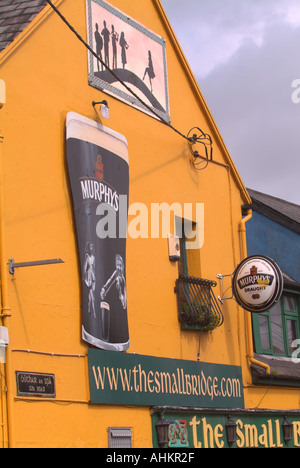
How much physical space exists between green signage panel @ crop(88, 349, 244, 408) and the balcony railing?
72cm

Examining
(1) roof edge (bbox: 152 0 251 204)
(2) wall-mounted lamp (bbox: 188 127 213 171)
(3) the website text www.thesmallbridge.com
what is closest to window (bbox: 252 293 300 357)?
(3) the website text www.thesmallbridge.com

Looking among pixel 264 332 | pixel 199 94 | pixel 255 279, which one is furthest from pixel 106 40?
pixel 264 332

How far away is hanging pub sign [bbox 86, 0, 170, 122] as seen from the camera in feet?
44.9

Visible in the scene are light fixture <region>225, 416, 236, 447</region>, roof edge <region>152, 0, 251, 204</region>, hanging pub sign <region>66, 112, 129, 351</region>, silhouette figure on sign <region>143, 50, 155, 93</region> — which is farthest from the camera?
roof edge <region>152, 0, 251, 204</region>

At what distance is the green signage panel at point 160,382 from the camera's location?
40.4ft

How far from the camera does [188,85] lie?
16.3m

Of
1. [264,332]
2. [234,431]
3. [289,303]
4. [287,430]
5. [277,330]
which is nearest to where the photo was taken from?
[234,431]

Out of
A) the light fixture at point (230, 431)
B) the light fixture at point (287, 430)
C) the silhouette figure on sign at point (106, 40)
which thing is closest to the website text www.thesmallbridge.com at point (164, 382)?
the light fixture at point (230, 431)

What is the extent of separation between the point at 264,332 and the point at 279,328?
71 centimetres

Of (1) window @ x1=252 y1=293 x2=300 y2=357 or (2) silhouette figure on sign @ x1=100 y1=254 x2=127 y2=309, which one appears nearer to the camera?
(2) silhouette figure on sign @ x1=100 y1=254 x2=127 y2=309

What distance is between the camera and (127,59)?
14469 mm

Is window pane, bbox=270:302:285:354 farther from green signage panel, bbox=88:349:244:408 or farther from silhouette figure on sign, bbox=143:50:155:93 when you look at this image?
silhouette figure on sign, bbox=143:50:155:93

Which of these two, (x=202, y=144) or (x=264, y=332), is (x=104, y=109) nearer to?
(x=202, y=144)

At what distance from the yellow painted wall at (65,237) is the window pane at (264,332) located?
141 cm
